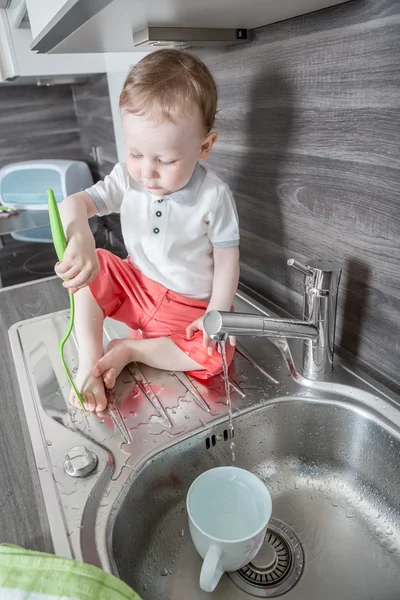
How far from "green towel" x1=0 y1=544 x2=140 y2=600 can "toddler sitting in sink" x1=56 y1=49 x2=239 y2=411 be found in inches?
11.5

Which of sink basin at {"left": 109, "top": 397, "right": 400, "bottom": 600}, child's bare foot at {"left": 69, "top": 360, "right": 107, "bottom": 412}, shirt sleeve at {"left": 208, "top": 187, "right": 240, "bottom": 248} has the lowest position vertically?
sink basin at {"left": 109, "top": 397, "right": 400, "bottom": 600}

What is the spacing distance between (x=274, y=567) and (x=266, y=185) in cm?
64

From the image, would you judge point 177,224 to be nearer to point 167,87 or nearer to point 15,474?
point 167,87

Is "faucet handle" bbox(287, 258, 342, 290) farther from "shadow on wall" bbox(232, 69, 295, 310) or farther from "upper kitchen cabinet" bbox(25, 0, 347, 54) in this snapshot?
"upper kitchen cabinet" bbox(25, 0, 347, 54)

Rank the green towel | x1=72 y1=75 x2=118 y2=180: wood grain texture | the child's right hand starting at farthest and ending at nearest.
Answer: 1. x1=72 y1=75 x2=118 y2=180: wood grain texture
2. the child's right hand
3. the green towel

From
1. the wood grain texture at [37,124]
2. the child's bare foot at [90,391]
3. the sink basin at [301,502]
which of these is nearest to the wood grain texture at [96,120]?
the wood grain texture at [37,124]

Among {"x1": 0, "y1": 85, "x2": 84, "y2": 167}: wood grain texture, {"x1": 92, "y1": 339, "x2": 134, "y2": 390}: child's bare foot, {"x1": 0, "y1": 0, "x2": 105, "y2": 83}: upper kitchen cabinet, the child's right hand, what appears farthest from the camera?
{"x1": 0, "y1": 85, "x2": 84, "y2": 167}: wood grain texture

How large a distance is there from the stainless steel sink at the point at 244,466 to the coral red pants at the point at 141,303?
9 cm

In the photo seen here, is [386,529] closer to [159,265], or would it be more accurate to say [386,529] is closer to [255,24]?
[159,265]

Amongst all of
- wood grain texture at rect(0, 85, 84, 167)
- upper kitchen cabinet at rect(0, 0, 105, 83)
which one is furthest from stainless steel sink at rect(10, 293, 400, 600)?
wood grain texture at rect(0, 85, 84, 167)

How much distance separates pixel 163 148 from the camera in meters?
0.66

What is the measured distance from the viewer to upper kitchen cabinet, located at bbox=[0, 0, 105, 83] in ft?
4.13

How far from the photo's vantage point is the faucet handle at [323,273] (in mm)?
664

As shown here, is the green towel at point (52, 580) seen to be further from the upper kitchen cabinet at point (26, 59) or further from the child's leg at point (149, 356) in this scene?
the upper kitchen cabinet at point (26, 59)
